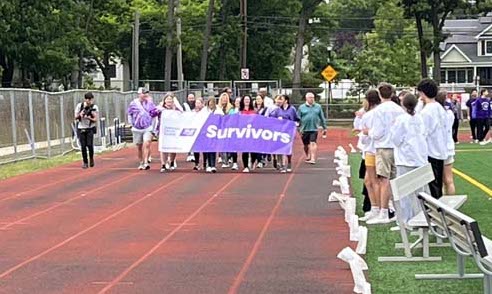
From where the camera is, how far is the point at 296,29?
78500mm

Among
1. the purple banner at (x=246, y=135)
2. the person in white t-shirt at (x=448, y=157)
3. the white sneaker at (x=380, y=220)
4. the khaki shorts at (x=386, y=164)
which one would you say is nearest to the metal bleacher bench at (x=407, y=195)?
the person in white t-shirt at (x=448, y=157)

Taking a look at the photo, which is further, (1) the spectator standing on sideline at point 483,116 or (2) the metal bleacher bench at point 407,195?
(1) the spectator standing on sideline at point 483,116

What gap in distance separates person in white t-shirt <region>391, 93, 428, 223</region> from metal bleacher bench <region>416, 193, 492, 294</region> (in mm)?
1676

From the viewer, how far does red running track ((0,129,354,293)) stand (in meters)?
9.74

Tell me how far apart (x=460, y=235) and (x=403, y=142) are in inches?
153

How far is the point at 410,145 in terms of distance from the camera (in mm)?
12148

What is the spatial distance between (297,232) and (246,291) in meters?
4.02

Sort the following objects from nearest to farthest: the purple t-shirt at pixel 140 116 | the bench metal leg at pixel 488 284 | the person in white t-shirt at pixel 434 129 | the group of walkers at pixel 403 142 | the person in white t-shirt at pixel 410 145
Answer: the bench metal leg at pixel 488 284
the person in white t-shirt at pixel 410 145
the group of walkers at pixel 403 142
the person in white t-shirt at pixel 434 129
the purple t-shirt at pixel 140 116

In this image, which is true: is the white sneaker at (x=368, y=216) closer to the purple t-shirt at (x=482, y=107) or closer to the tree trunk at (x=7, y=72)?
the purple t-shirt at (x=482, y=107)

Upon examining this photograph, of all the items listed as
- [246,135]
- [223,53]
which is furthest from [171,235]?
[223,53]

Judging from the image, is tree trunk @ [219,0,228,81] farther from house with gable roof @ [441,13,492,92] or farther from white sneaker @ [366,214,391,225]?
white sneaker @ [366,214,391,225]

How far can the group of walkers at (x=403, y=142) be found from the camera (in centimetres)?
1215

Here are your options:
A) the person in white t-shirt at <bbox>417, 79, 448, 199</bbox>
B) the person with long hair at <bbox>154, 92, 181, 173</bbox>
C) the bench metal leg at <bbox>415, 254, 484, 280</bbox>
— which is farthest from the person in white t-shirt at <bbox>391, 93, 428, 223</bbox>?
the person with long hair at <bbox>154, 92, 181, 173</bbox>

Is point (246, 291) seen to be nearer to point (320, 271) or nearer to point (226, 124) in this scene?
point (320, 271)
